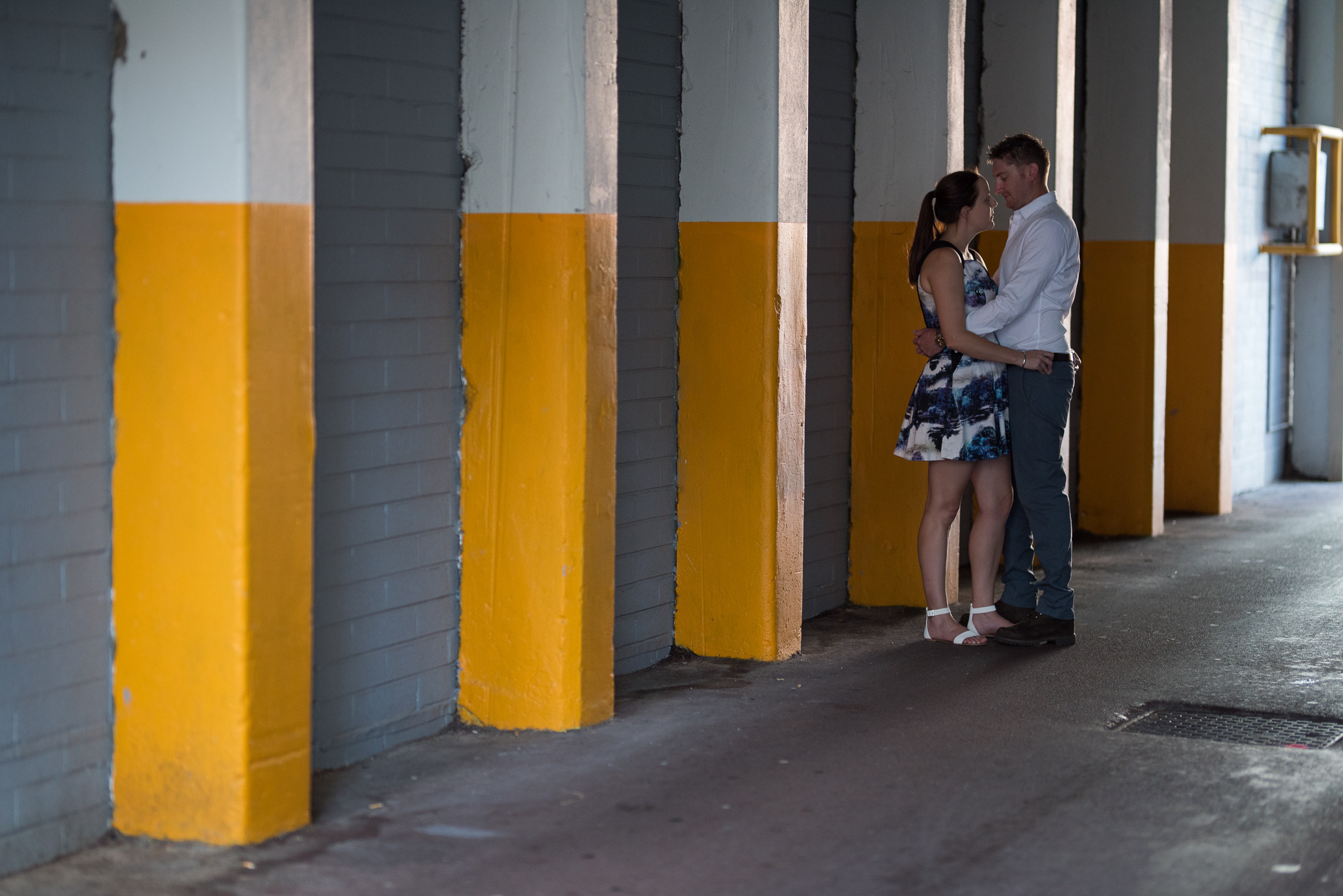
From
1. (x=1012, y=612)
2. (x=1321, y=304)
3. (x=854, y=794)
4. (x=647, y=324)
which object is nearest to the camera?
(x=854, y=794)

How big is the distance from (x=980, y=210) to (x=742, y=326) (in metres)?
1.13

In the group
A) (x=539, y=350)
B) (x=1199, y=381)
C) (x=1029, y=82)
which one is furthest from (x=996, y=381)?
(x=1199, y=381)

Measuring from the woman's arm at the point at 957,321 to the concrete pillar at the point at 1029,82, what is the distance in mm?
1941

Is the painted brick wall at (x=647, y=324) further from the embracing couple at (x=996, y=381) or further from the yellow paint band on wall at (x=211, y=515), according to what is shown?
the yellow paint band on wall at (x=211, y=515)

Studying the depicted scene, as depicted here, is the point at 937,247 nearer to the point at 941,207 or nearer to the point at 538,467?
→ the point at 941,207

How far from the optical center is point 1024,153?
6.73 m

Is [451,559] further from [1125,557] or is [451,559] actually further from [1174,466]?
[1174,466]

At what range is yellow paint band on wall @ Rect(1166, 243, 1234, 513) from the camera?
11.1m

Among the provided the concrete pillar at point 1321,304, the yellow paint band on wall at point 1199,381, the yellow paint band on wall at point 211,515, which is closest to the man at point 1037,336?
the yellow paint band on wall at point 211,515

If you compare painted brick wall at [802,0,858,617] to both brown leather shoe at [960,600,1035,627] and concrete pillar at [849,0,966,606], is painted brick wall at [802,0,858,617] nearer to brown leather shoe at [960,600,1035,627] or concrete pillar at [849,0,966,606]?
concrete pillar at [849,0,966,606]

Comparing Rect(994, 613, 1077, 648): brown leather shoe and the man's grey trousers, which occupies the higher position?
the man's grey trousers

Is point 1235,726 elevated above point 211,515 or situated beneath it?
situated beneath

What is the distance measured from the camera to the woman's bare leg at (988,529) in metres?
6.89

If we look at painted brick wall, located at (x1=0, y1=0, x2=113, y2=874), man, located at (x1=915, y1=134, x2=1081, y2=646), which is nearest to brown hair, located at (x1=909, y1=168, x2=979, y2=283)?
man, located at (x1=915, y1=134, x2=1081, y2=646)
